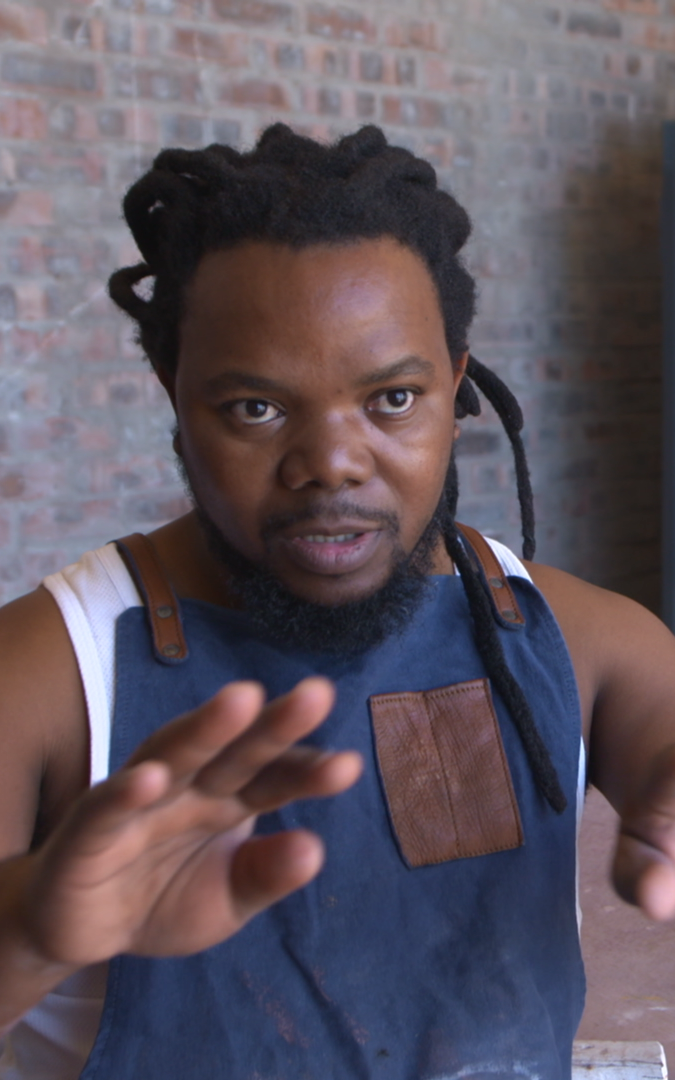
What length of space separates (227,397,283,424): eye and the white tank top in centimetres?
24

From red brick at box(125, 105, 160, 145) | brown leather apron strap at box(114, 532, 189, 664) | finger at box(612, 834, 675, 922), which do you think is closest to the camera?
finger at box(612, 834, 675, 922)

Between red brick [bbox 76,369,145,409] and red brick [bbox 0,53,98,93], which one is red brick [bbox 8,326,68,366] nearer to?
red brick [bbox 76,369,145,409]

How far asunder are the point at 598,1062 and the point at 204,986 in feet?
1.94

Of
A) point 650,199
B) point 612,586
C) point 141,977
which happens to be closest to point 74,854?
point 141,977

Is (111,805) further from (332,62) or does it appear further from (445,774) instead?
(332,62)

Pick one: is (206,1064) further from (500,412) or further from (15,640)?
(500,412)

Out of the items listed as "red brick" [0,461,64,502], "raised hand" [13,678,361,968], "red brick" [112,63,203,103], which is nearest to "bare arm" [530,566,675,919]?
"raised hand" [13,678,361,968]

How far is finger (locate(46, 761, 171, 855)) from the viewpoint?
69 cm

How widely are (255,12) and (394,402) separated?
2233 mm

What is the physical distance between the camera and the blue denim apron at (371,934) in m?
1.14

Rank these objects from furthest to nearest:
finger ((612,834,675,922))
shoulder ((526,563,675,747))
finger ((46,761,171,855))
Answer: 1. shoulder ((526,563,675,747))
2. finger ((612,834,675,922))
3. finger ((46,761,171,855))

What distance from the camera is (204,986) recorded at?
45.3 inches

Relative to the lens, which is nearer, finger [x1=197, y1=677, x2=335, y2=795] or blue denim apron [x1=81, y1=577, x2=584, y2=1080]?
finger [x1=197, y1=677, x2=335, y2=795]

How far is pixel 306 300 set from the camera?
45.8 inches
